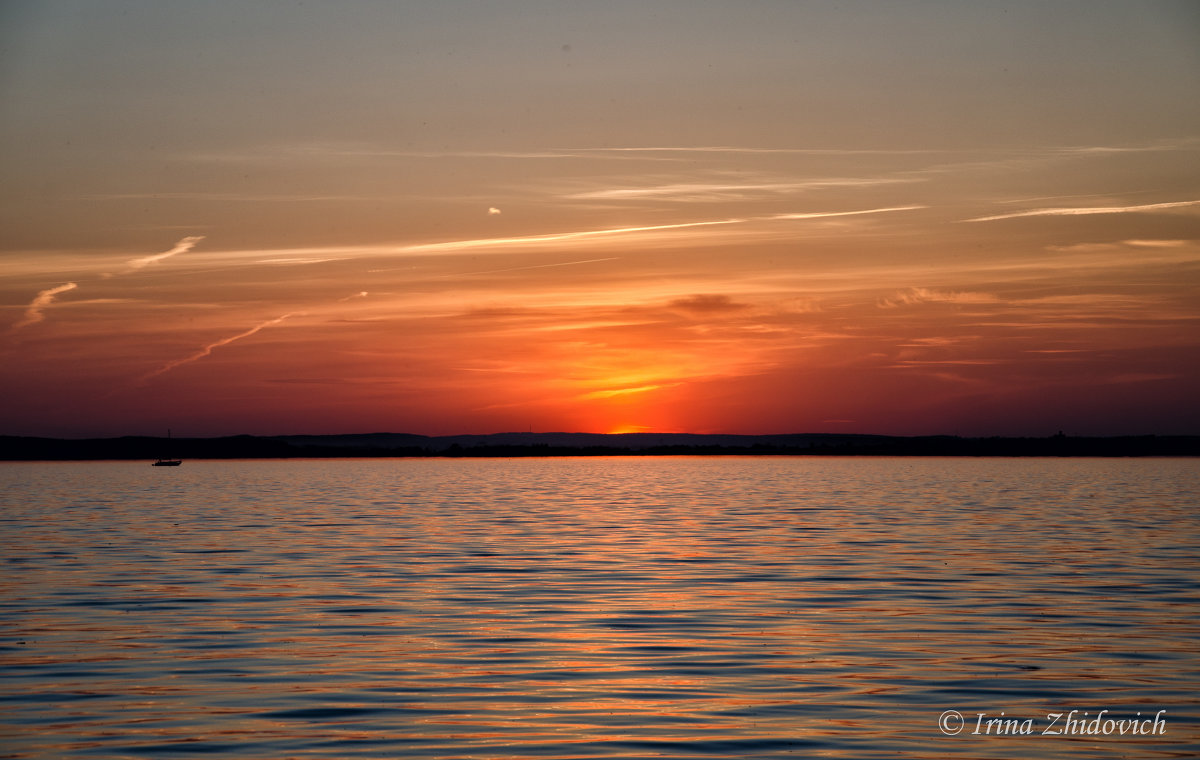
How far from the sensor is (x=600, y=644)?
872 inches

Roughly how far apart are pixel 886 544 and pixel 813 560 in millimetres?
6130

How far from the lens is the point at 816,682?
18.7m

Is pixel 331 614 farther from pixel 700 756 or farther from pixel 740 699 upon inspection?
pixel 700 756

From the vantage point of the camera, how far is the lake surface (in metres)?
15.6

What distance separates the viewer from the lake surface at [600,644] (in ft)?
51.2

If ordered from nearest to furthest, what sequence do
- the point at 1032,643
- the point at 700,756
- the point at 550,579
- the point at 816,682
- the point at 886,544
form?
1. the point at 700,756
2. the point at 816,682
3. the point at 1032,643
4. the point at 550,579
5. the point at 886,544

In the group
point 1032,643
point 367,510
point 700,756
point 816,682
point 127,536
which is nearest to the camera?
point 700,756

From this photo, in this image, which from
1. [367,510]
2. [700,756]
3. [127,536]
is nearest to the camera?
[700,756]

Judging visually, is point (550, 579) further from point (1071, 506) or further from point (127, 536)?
point (1071, 506)

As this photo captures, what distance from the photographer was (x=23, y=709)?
17.0m

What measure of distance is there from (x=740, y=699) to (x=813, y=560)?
19.6 meters

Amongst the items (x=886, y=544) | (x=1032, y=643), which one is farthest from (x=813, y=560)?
(x=1032, y=643)

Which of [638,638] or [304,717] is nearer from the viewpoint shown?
[304,717]

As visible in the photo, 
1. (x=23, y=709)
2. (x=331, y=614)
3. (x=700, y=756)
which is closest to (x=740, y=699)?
(x=700, y=756)
